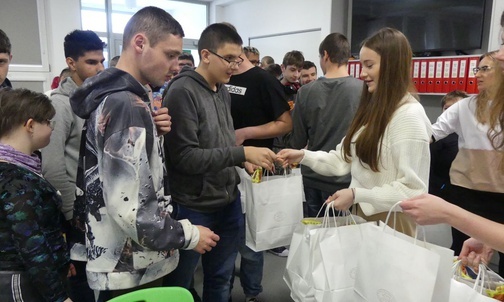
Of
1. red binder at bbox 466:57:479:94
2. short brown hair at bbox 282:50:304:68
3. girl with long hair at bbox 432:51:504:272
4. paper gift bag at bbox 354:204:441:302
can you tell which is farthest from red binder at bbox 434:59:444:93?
paper gift bag at bbox 354:204:441:302

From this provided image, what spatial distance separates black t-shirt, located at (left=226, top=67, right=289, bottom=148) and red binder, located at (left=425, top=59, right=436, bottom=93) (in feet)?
8.22

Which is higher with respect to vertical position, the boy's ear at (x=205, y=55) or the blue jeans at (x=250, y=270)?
the boy's ear at (x=205, y=55)

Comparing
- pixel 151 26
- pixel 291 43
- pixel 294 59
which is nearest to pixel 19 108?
pixel 151 26

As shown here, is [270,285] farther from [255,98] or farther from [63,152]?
[63,152]

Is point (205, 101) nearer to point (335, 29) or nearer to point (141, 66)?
point (141, 66)

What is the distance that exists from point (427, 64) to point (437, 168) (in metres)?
1.37

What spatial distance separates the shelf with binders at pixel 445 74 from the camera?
3.77 m

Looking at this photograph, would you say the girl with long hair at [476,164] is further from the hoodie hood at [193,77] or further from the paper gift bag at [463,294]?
the hoodie hood at [193,77]

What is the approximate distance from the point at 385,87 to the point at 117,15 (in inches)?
252

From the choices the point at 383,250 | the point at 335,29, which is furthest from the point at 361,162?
the point at 335,29

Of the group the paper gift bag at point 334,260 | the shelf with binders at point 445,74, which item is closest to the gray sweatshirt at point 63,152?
the paper gift bag at point 334,260

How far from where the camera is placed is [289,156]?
6.03ft

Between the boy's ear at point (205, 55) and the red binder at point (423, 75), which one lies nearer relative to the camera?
the boy's ear at point (205, 55)

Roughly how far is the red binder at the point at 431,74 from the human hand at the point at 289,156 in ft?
9.49
